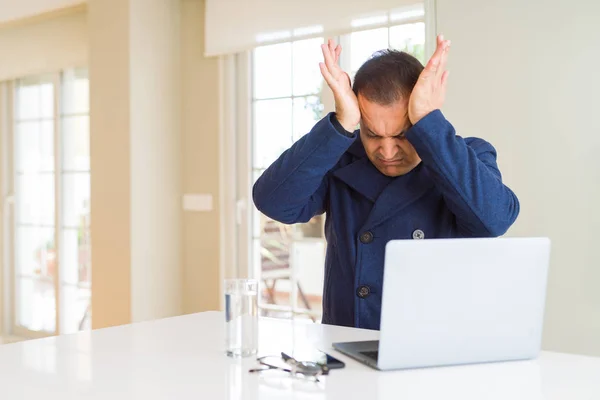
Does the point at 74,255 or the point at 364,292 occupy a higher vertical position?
the point at 364,292

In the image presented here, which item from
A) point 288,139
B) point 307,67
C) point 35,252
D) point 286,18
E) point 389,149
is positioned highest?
point 286,18

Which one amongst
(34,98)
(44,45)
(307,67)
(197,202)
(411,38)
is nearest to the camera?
(411,38)

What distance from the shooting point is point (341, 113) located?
5.15 feet

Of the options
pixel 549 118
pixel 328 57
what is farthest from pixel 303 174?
pixel 549 118

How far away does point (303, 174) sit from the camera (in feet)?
5.37

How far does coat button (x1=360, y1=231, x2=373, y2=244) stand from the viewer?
1665 millimetres

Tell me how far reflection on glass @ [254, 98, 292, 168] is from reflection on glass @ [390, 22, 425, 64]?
2.53ft

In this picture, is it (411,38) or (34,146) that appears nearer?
(411,38)

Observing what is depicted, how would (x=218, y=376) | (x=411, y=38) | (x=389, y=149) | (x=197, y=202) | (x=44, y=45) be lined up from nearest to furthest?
(x=218, y=376) < (x=389, y=149) < (x=411, y=38) < (x=197, y=202) < (x=44, y=45)

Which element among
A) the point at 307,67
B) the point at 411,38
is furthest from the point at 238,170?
the point at 411,38

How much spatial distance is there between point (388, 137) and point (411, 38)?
6.51 ft

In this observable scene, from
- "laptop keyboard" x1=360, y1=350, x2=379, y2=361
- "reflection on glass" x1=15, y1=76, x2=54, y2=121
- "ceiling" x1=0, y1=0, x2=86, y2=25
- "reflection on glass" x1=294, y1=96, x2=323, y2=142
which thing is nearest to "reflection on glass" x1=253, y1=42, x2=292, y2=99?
"reflection on glass" x1=294, y1=96, x2=323, y2=142

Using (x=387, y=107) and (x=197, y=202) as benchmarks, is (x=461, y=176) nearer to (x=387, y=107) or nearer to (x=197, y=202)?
(x=387, y=107)

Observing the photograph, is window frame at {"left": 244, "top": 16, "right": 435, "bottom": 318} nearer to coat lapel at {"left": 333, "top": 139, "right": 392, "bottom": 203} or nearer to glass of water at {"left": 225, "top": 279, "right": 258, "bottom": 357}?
coat lapel at {"left": 333, "top": 139, "right": 392, "bottom": 203}
